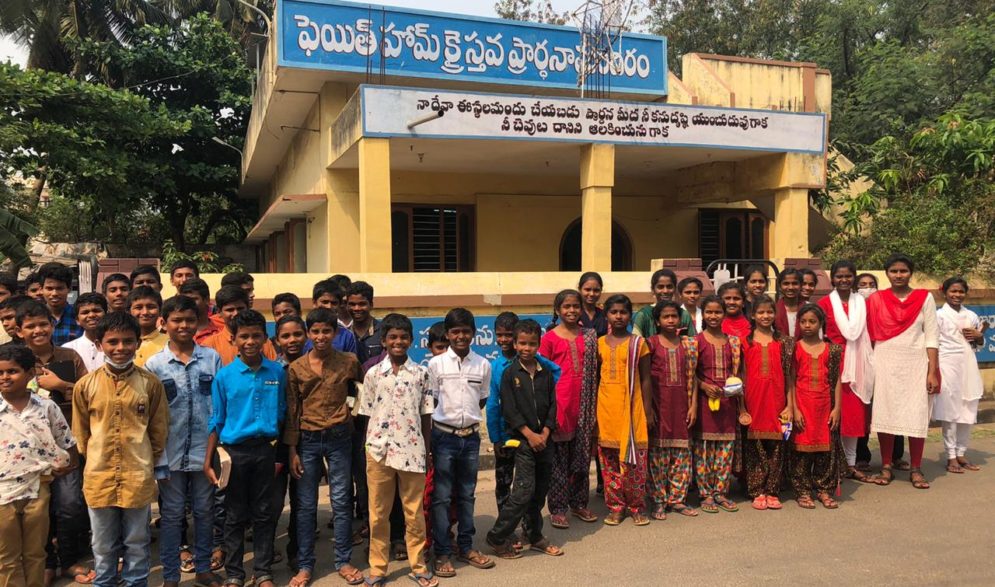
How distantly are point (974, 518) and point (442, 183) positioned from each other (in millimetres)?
10288

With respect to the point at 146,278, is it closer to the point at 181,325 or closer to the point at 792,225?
the point at 181,325

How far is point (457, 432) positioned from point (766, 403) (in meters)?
2.20

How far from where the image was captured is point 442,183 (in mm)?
13562

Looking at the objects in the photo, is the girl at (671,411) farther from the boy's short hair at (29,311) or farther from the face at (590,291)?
the boy's short hair at (29,311)

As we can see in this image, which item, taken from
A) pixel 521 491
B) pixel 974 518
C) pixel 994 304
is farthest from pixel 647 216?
pixel 521 491

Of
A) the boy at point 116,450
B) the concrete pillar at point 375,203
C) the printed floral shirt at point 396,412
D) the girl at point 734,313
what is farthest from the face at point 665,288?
the concrete pillar at point 375,203

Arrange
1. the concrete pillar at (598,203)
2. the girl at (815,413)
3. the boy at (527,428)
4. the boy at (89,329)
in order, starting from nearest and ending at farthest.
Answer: the boy at (527,428), the boy at (89,329), the girl at (815,413), the concrete pillar at (598,203)

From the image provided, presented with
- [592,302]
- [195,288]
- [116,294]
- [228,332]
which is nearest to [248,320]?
[228,332]

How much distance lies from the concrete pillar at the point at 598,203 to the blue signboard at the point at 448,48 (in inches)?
96.5

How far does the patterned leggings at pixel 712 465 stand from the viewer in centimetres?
488

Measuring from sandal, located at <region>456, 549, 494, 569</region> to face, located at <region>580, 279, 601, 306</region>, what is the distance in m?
1.87

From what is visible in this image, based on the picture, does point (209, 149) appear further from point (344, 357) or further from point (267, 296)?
point (344, 357)

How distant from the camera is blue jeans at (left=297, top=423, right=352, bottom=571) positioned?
3834 mm

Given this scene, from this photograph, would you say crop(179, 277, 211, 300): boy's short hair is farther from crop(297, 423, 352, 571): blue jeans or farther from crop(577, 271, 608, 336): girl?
crop(577, 271, 608, 336): girl
